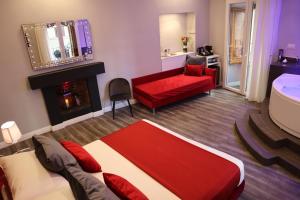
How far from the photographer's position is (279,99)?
3354mm

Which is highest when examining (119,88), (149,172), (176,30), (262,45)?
(176,30)

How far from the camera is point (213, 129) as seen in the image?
12.9ft

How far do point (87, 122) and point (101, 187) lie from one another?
9.89 ft

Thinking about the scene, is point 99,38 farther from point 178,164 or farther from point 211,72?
point 178,164

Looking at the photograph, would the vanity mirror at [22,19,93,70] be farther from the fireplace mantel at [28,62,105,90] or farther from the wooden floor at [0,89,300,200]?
the wooden floor at [0,89,300,200]

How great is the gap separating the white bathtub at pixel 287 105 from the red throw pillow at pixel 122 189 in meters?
2.47

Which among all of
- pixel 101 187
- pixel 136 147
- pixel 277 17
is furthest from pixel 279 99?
pixel 101 187

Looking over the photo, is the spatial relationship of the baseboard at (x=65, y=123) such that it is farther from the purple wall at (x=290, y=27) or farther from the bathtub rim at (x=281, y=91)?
the purple wall at (x=290, y=27)

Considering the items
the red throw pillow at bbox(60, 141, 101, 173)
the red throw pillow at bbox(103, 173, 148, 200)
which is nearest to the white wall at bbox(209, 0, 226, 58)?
the red throw pillow at bbox(60, 141, 101, 173)

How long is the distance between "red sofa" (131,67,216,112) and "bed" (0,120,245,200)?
6.28 ft

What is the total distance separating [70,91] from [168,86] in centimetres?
211

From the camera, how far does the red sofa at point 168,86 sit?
465 cm

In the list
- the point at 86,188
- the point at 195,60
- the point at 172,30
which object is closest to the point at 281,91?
the point at 195,60

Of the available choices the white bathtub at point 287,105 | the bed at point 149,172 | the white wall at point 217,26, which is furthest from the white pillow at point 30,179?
the white wall at point 217,26
